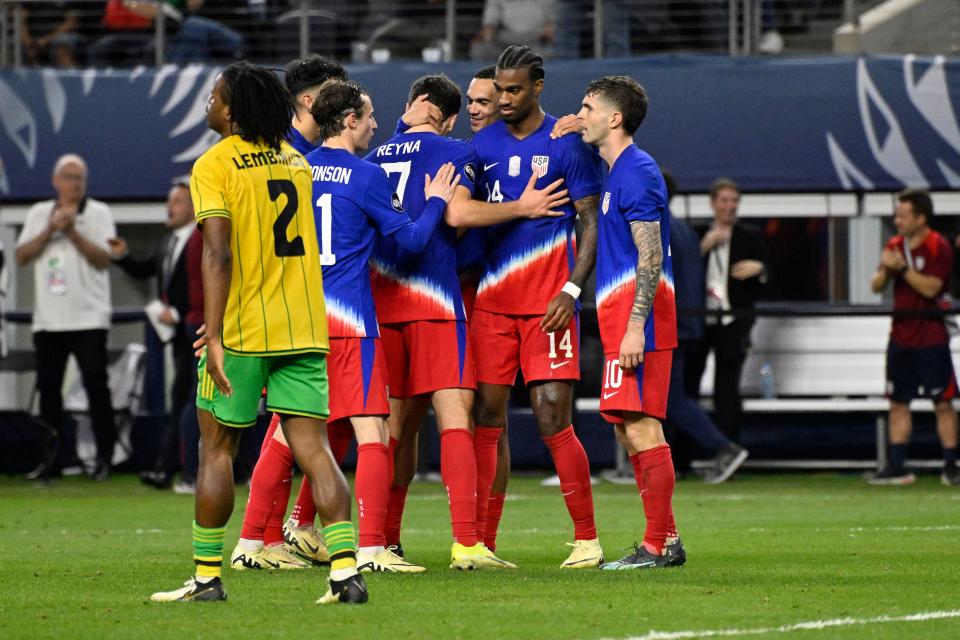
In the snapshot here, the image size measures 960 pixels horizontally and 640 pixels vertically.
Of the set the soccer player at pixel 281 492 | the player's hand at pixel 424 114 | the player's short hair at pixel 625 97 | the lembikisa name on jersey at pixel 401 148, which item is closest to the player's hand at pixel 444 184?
the lembikisa name on jersey at pixel 401 148

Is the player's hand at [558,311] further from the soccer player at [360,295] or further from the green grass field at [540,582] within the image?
the green grass field at [540,582]

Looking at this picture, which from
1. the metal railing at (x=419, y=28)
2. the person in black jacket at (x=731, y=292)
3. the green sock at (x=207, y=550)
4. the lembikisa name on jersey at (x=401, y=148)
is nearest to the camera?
the green sock at (x=207, y=550)

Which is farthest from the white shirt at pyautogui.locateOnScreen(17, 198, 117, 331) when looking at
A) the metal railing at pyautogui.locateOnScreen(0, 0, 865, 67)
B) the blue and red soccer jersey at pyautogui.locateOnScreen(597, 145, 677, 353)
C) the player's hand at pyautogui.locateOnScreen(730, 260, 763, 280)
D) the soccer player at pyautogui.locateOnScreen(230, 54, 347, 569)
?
the blue and red soccer jersey at pyautogui.locateOnScreen(597, 145, 677, 353)

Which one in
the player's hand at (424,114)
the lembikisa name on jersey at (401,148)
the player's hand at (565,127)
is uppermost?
the player's hand at (424,114)

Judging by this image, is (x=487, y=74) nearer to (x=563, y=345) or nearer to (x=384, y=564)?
(x=563, y=345)

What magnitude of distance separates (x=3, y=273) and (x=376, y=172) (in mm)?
7763

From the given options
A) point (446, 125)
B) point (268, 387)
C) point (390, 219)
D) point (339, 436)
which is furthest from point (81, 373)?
point (268, 387)

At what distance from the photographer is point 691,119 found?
1494 centimetres

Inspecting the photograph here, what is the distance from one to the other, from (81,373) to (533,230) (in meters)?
6.93

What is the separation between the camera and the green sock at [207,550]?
19.7 feet

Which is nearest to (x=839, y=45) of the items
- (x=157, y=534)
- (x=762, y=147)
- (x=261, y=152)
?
(x=762, y=147)

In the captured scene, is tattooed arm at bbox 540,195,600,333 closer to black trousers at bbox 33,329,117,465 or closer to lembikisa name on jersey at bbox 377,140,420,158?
lembikisa name on jersey at bbox 377,140,420,158

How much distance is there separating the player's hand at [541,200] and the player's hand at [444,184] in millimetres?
318

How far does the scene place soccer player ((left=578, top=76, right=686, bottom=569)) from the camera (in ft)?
24.0
